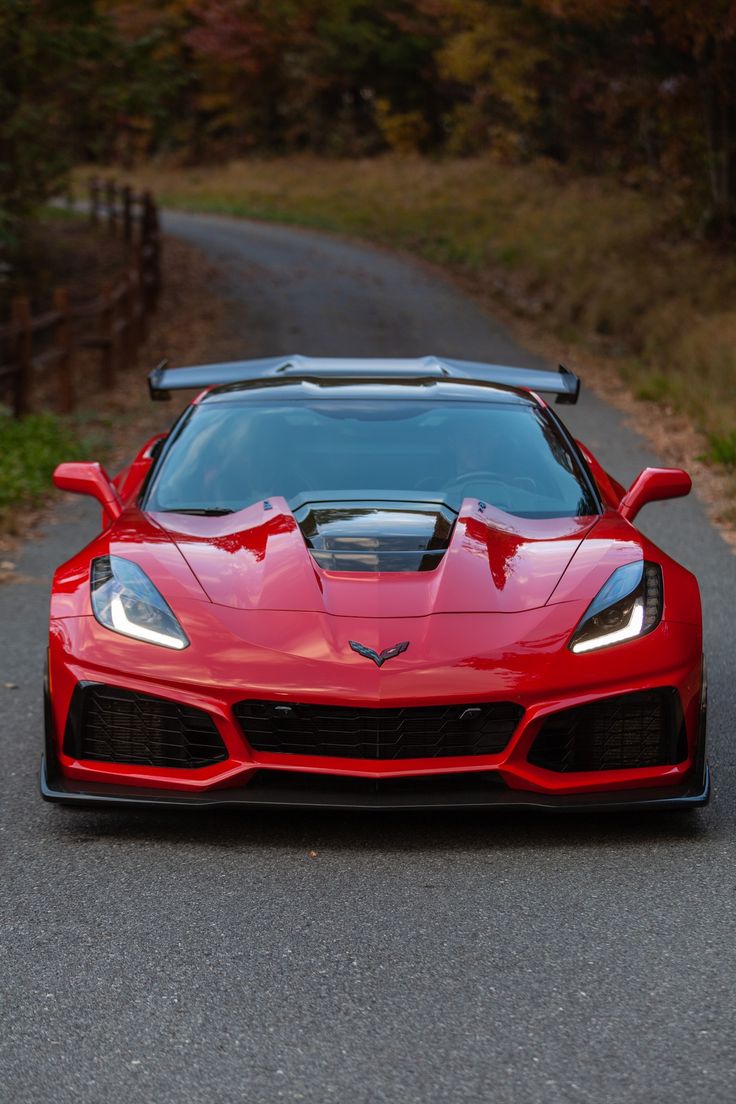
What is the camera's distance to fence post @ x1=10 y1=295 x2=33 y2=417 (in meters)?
14.1

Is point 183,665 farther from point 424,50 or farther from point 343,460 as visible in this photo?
point 424,50

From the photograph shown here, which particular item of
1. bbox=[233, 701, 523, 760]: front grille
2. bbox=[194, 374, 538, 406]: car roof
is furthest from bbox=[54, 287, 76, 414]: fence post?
bbox=[233, 701, 523, 760]: front grille

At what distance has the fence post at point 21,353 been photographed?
46.3ft

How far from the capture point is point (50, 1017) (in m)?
3.20

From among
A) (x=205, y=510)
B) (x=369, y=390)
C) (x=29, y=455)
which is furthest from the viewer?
(x=29, y=455)

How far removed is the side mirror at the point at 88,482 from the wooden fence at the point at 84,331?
8542 millimetres

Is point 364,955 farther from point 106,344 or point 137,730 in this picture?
point 106,344

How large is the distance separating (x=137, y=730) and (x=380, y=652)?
73cm

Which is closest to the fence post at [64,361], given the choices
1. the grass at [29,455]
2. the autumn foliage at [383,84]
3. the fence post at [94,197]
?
the grass at [29,455]

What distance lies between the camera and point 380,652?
4.20m

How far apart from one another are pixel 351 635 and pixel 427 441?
161cm

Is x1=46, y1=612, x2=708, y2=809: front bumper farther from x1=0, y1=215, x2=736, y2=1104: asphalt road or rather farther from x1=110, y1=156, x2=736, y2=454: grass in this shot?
x1=110, y1=156, x2=736, y2=454: grass

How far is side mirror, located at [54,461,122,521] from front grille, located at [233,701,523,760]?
1.61 metres

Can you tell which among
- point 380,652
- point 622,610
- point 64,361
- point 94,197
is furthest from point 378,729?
point 94,197
